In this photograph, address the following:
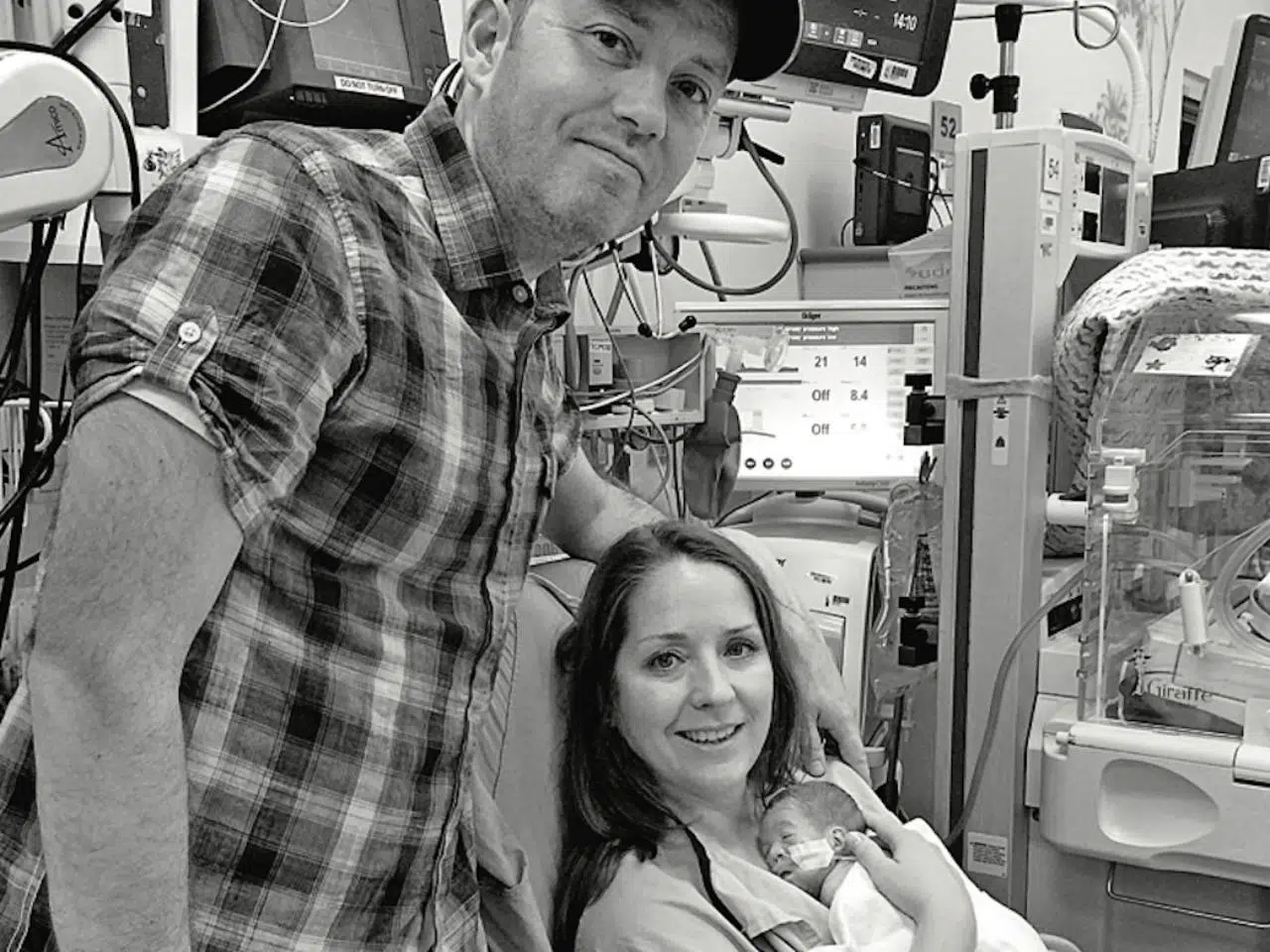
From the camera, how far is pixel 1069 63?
15.5 ft

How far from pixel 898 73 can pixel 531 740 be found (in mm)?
1564

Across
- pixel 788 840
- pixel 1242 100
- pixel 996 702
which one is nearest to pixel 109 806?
pixel 788 840

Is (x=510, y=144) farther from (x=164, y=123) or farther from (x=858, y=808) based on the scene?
(x=858, y=808)

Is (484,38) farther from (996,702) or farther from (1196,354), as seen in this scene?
(996,702)

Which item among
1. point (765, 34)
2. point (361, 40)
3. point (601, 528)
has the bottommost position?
point (601, 528)

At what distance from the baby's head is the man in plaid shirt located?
0.46m

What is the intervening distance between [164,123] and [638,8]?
Result: 676 millimetres

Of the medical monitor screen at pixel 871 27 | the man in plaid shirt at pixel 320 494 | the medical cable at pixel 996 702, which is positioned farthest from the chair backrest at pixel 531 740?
the medical monitor screen at pixel 871 27

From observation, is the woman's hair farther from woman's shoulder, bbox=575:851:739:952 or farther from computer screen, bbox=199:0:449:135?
computer screen, bbox=199:0:449:135

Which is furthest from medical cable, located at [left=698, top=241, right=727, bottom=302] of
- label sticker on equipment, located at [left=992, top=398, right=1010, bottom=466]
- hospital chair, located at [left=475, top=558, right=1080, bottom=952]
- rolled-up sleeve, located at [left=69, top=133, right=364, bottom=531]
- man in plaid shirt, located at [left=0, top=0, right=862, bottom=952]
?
rolled-up sleeve, located at [left=69, top=133, right=364, bottom=531]

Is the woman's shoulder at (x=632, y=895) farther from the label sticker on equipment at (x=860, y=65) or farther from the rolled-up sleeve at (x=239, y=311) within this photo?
the label sticker on equipment at (x=860, y=65)

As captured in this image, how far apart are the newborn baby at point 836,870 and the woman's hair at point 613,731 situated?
0.17 ft

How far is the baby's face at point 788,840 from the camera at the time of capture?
1.57m

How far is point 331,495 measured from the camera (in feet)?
3.24
